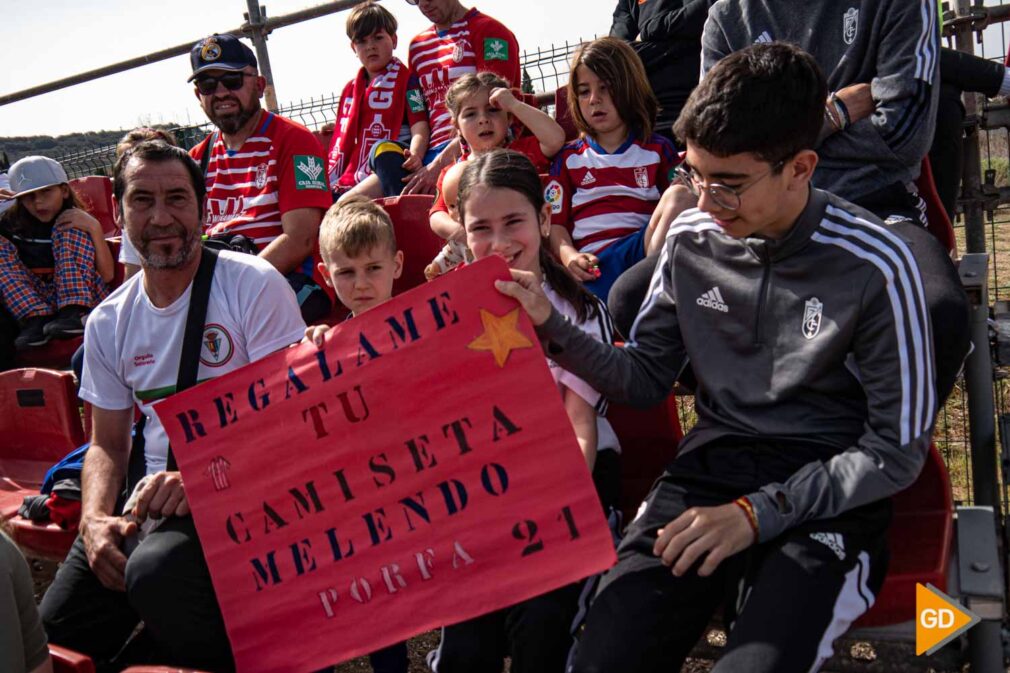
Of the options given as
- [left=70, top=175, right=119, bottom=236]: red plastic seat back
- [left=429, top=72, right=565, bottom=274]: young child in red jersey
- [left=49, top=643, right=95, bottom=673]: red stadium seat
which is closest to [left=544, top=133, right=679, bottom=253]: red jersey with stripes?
[left=429, top=72, right=565, bottom=274]: young child in red jersey

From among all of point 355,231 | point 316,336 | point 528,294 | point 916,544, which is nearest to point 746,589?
point 916,544

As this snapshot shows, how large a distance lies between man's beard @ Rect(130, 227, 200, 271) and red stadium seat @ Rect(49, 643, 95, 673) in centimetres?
131

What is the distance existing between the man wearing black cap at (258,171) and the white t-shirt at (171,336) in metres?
1.38

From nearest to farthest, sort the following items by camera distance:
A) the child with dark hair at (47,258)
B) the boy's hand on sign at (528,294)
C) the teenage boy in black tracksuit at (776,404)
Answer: the teenage boy in black tracksuit at (776,404) < the boy's hand on sign at (528,294) < the child with dark hair at (47,258)

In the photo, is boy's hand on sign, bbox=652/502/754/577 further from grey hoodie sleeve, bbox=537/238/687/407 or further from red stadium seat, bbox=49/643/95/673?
red stadium seat, bbox=49/643/95/673

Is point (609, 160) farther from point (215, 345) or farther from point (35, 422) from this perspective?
point (35, 422)

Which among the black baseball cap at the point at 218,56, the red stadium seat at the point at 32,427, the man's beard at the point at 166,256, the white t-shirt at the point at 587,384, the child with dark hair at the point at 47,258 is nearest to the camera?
the white t-shirt at the point at 587,384

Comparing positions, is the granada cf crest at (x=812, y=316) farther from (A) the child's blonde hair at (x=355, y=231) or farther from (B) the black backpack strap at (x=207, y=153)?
(B) the black backpack strap at (x=207, y=153)

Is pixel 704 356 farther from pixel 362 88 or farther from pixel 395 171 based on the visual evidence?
→ pixel 362 88

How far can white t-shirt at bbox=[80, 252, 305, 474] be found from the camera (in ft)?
10.0

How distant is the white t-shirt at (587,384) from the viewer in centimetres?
271

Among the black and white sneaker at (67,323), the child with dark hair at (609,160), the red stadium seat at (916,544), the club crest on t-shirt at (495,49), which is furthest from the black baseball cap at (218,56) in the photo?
the red stadium seat at (916,544)

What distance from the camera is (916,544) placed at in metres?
2.52

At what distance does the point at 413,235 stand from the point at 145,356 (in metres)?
1.75
